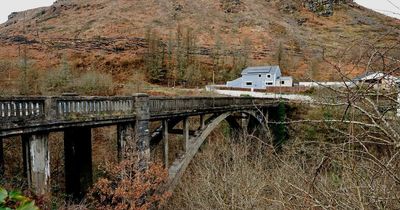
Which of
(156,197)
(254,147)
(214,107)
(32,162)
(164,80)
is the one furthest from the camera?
(164,80)

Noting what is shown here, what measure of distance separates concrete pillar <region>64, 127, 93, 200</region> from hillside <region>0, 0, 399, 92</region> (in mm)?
47384

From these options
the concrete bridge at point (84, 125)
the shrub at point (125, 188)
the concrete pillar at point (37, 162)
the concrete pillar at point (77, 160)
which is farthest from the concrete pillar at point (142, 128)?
the concrete pillar at point (37, 162)

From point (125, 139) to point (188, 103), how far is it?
520cm

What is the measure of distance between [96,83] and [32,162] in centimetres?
3001

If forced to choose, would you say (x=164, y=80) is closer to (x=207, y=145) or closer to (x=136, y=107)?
(x=207, y=145)

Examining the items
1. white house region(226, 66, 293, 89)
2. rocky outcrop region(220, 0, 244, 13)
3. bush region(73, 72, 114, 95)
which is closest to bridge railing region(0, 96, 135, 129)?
bush region(73, 72, 114, 95)

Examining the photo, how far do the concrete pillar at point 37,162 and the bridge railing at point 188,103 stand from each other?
17.8ft

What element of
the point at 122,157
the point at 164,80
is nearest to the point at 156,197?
the point at 122,157

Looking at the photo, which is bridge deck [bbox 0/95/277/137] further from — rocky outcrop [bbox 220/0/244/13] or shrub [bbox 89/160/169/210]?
rocky outcrop [bbox 220/0/244/13]

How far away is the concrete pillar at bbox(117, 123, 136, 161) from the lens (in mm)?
11797

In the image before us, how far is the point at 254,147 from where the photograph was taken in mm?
25469

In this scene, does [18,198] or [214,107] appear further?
[214,107]

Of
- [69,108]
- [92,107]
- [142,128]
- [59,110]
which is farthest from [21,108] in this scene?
[142,128]

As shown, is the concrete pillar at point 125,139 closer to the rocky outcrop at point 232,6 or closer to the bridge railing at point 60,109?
the bridge railing at point 60,109
